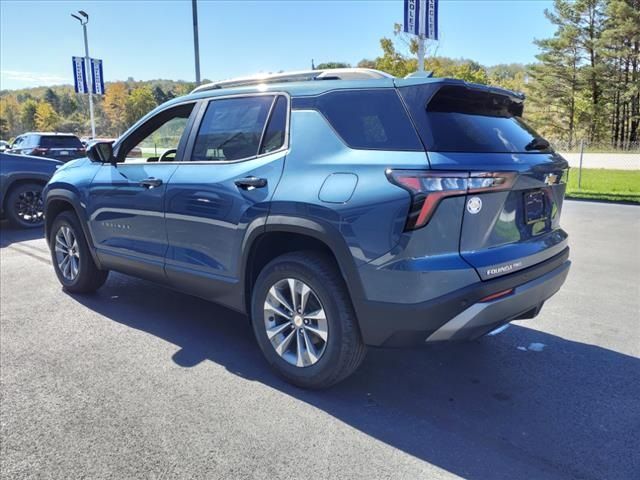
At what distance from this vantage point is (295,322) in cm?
316

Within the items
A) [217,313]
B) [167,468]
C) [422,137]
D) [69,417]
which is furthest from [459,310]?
[217,313]

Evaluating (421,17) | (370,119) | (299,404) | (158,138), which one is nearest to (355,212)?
(370,119)

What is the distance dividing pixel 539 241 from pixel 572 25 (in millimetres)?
43113

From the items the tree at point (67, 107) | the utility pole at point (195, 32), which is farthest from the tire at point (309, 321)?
the tree at point (67, 107)

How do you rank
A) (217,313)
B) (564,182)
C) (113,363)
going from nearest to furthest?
(564,182) < (113,363) < (217,313)

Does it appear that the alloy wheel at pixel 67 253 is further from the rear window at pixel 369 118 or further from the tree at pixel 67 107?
the tree at pixel 67 107

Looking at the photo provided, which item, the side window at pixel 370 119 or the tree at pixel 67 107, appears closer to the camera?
the side window at pixel 370 119

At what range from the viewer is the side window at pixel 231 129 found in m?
3.44

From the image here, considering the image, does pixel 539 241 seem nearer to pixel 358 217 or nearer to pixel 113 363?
pixel 358 217

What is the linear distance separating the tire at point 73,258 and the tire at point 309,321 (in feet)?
8.13

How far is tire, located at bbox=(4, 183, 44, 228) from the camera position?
362 inches

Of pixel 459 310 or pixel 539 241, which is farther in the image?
pixel 539 241

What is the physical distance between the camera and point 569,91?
1624 inches

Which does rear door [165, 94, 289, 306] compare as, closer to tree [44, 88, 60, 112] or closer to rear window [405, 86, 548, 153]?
rear window [405, 86, 548, 153]
